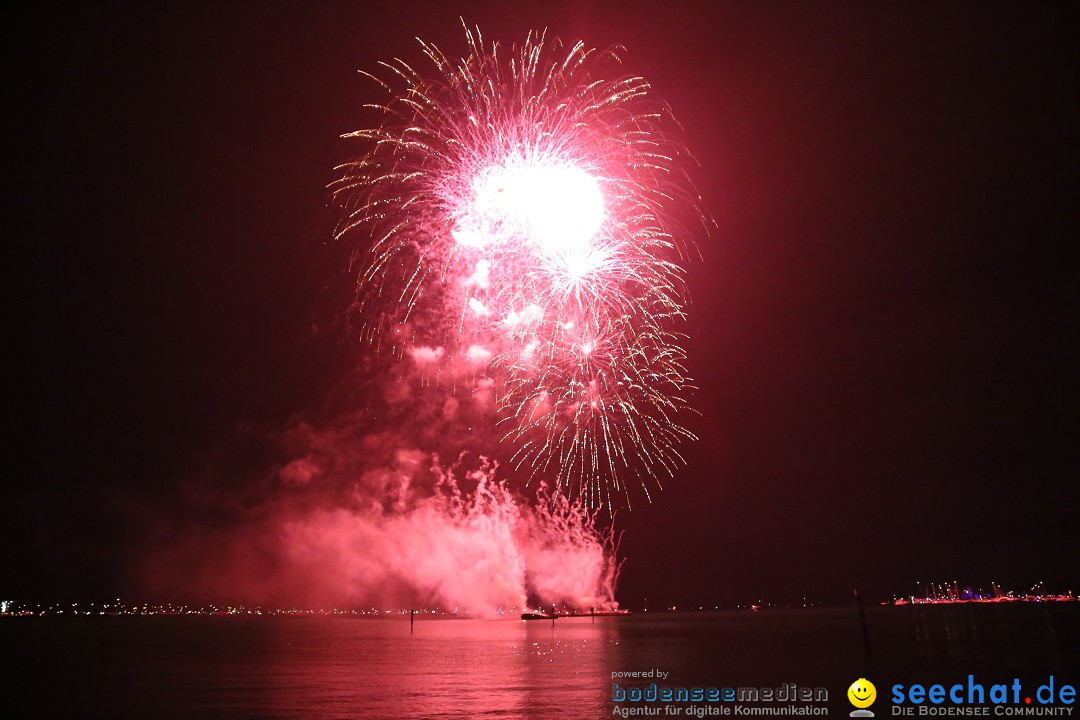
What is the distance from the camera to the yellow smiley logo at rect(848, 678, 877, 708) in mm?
28531

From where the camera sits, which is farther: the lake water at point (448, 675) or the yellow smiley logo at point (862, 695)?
the lake water at point (448, 675)

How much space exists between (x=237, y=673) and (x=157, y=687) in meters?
7.63

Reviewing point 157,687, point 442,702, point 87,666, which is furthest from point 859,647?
point 87,666

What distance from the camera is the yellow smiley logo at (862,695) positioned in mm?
28531

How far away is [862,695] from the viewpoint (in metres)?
29.2

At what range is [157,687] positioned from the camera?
36.9m

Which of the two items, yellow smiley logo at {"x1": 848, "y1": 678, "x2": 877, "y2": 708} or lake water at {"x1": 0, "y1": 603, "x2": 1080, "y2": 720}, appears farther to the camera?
lake water at {"x1": 0, "y1": 603, "x2": 1080, "y2": 720}

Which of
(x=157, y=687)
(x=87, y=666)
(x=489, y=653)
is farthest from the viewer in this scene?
(x=489, y=653)

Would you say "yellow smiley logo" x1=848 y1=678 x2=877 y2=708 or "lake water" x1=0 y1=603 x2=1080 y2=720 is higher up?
"yellow smiley logo" x1=848 y1=678 x2=877 y2=708

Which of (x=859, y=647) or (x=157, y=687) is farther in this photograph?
(x=859, y=647)

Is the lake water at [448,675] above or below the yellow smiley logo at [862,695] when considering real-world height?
below

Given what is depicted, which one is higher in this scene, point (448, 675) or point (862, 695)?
point (862, 695)

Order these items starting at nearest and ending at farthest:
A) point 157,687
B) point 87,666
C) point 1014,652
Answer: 1. point 157,687
2. point 87,666
3. point 1014,652

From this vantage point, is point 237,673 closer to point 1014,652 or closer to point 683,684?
point 683,684
